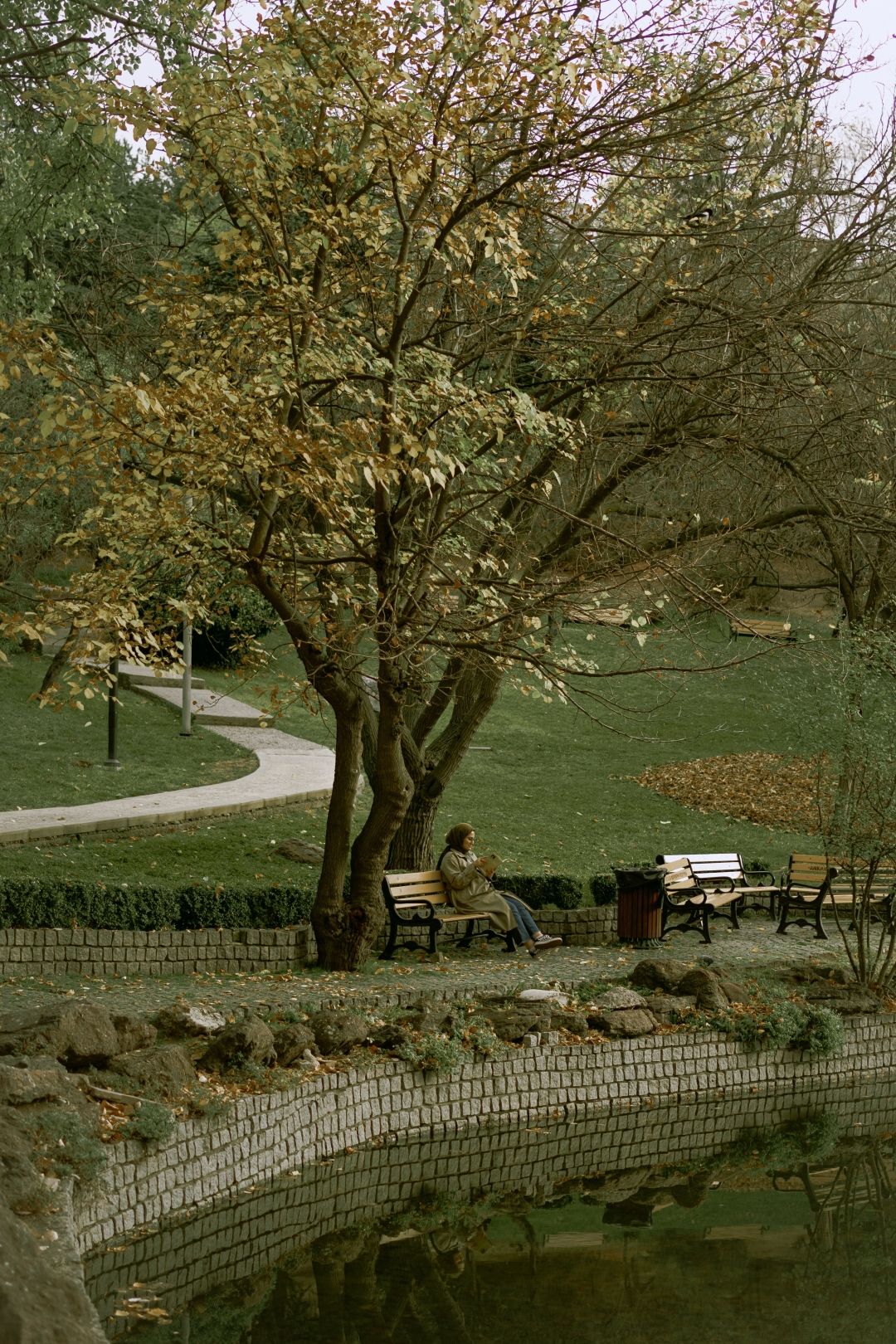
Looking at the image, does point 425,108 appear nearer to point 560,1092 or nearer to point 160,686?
point 560,1092

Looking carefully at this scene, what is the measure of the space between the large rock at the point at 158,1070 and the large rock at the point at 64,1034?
5.1 inches

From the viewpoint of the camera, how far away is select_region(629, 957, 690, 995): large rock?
42.1ft

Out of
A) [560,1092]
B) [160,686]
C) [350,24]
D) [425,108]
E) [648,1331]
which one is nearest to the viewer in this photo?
[648,1331]

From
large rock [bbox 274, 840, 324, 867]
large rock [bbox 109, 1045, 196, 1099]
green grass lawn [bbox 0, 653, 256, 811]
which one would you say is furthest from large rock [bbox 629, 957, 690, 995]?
green grass lawn [bbox 0, 653, 256, 811]

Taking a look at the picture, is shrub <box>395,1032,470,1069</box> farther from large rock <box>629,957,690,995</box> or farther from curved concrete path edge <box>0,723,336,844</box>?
curved concrete path edge <box>0,723,336,844</box>

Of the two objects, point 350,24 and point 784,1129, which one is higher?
point 350,24

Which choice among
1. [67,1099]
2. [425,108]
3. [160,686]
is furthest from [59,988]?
[160,686]

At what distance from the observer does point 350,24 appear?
10.3m

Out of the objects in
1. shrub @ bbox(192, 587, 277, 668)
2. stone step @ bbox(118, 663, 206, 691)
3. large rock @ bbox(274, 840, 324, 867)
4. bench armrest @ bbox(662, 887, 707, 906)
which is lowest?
large rock @ bbox(274, 840, 324, 867)

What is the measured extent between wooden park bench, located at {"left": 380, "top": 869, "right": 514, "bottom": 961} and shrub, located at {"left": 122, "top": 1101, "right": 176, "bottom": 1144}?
5.72 meters

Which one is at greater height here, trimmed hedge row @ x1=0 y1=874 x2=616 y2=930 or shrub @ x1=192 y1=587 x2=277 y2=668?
shrub @ x1=192 y1=587 x2=277 y2=668

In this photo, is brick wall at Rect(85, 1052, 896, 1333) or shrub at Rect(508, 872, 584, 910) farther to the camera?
shrub at Rect(508, 872, 584, 910)

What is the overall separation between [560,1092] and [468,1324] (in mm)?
3682

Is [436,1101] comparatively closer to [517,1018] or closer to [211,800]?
[517,1018]
